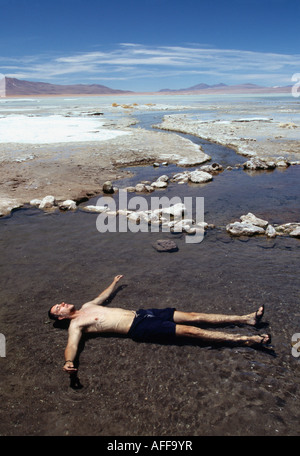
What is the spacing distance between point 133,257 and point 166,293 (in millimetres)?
1920

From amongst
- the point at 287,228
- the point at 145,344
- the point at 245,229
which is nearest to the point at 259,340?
the point at 145,344

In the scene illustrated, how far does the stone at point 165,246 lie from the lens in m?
8.38

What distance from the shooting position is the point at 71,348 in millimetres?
5020

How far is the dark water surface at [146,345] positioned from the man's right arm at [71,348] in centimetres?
24

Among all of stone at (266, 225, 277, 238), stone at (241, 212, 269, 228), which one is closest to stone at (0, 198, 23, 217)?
stone at (241, 212, 269, 228)

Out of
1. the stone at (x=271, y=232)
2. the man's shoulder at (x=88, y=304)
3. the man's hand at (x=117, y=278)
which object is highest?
A: the stone at (x=271, y=232)

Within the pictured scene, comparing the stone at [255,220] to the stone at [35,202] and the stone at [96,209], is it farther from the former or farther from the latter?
the stone at [35,202]

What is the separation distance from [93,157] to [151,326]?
1595 centimetres

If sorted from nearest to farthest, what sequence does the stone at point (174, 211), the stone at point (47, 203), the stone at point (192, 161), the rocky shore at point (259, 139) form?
the stone at point (174, 211) < the stone at point (47, 203) < the stone at point (192, 161) < the rocky shore at point (259, 139)

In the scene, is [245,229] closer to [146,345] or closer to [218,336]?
[218,336]

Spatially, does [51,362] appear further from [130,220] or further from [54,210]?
[54,210]

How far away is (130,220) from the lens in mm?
10594
